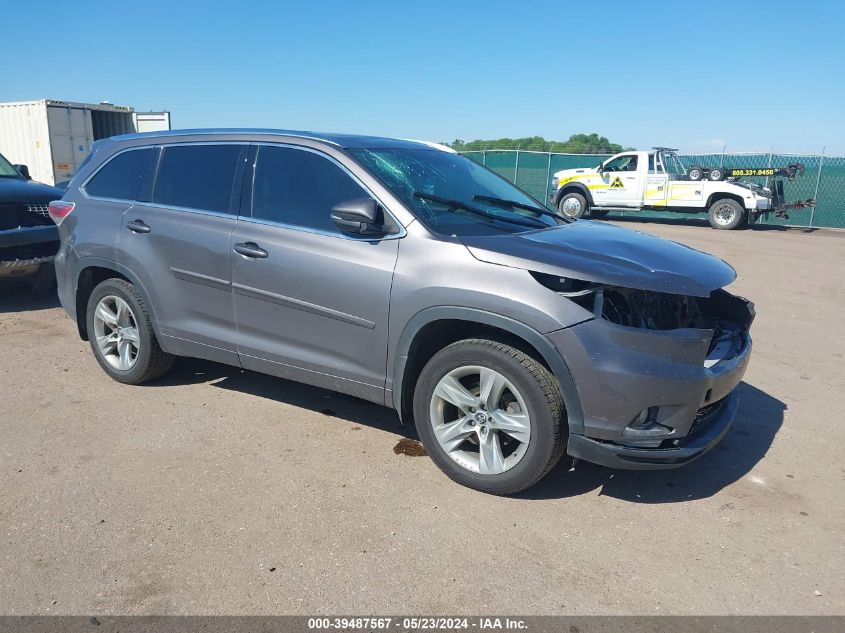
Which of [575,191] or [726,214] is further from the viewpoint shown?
[575,191]

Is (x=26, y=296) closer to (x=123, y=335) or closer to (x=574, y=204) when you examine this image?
(x=123, y=335)

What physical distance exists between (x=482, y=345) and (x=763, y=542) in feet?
5.34

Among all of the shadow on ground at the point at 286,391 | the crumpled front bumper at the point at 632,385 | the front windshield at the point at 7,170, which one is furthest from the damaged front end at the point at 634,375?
the front windshield at the point at 7,170

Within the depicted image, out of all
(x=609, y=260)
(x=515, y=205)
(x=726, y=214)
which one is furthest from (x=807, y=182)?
(x=609, y=260)

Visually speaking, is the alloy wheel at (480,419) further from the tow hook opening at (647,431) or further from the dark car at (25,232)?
the dark car at (25,232)

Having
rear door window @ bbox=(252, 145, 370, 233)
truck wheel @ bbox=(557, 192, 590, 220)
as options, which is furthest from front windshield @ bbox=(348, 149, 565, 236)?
truck wheel @ bbox=(557, 192, 590, 220)

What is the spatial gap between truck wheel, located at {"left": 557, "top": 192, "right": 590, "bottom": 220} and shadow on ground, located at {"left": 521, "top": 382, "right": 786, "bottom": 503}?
55.2ft

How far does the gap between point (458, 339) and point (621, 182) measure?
57.0ft

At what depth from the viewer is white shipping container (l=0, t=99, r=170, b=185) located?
1725cm

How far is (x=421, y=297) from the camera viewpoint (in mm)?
3535

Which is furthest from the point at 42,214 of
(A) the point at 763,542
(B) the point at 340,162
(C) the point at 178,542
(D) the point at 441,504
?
(A) the point at 763,542

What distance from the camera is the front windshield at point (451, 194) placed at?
383cm

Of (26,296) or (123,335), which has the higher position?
(123,335)

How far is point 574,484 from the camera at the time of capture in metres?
3.74
